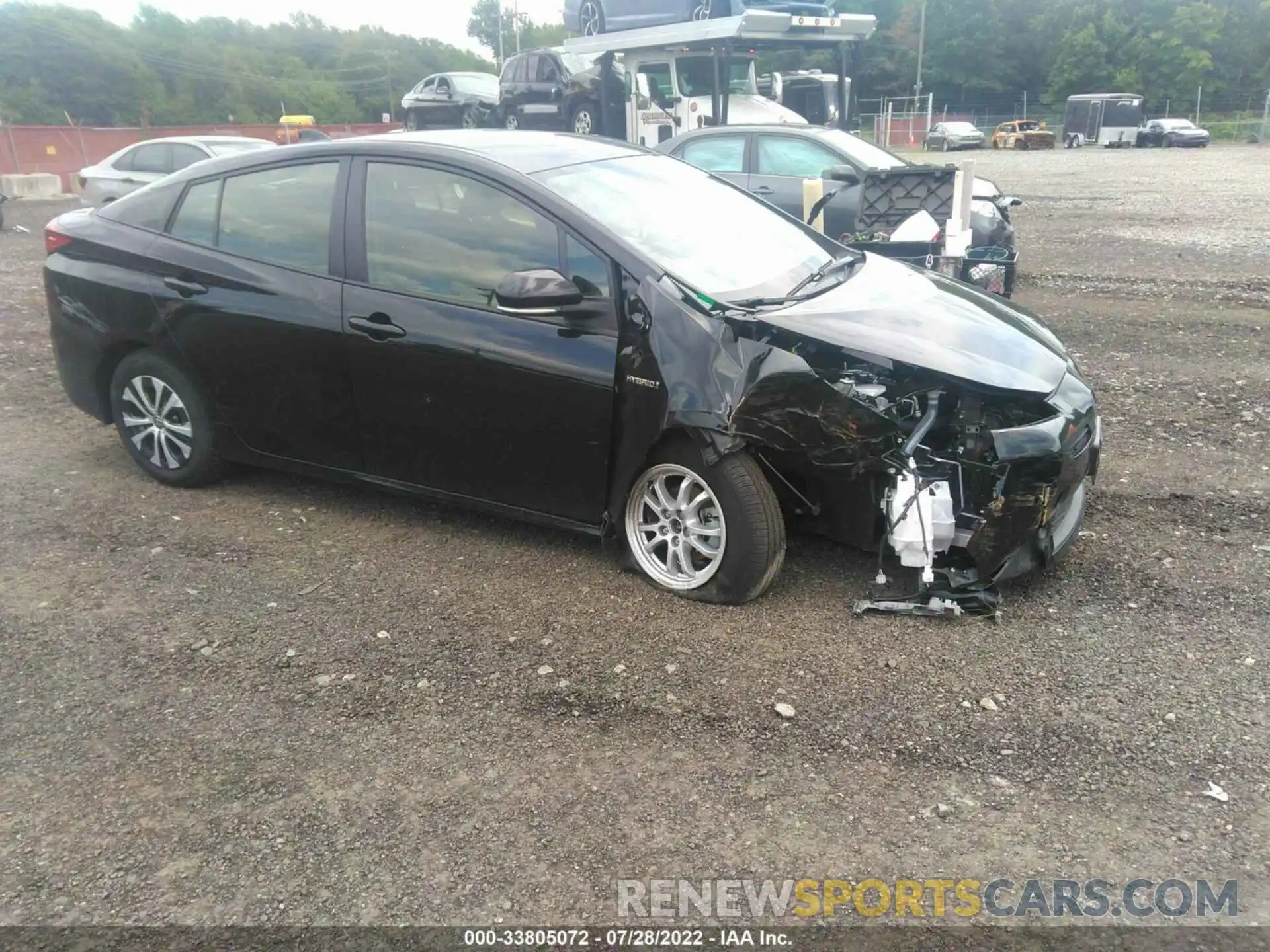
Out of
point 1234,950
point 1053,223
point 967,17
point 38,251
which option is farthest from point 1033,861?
point 967,17

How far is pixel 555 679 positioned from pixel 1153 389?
485 cm

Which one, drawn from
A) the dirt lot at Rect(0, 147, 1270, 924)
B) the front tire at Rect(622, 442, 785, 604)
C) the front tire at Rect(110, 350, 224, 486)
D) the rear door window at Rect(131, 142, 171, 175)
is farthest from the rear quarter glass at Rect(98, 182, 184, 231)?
the rear door window at Rect(131, 142, 171, 175)

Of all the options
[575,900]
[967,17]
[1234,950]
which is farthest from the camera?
[967,17]

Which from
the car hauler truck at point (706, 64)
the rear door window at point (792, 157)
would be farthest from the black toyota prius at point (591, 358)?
the car hauler truck at point (706, 64)

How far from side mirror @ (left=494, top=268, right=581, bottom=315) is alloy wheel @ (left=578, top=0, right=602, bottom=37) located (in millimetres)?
12769

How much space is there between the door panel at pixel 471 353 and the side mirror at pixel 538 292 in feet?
0.24

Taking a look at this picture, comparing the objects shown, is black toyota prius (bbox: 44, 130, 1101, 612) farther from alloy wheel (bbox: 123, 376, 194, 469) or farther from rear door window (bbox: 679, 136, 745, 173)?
rear door window (bbox: 679, 136, 745, 173)

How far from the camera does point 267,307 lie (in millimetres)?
4527

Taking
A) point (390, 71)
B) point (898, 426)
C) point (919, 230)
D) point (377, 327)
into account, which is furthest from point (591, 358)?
point (390, 71)

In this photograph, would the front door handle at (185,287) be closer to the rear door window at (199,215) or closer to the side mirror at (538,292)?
the rear door window at (199,215)

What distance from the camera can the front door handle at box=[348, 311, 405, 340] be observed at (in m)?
4.24

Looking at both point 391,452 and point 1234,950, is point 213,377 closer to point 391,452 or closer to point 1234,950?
point 391,452

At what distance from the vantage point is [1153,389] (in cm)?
645

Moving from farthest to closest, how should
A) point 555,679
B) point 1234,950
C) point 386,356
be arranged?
1. point 386,356
2. point 555,679
3. point 1234,950
